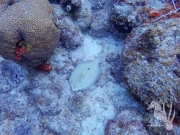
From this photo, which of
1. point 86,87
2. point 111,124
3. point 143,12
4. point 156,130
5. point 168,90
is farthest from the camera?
point 86,87

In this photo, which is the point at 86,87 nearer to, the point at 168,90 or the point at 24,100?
the point at 24,100

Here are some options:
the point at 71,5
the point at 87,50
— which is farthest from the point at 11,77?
the point at 71,5

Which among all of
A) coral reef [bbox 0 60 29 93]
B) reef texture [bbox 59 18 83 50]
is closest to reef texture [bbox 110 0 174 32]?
reef texture [bbox 59 18 83 50]

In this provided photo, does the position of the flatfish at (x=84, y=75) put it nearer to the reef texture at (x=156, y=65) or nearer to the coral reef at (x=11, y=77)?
the reef texture at (x=156, y=65)

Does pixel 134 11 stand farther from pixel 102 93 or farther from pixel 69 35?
pixel 102 93

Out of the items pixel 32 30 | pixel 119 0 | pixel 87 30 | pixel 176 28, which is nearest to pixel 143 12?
pixel 119 0

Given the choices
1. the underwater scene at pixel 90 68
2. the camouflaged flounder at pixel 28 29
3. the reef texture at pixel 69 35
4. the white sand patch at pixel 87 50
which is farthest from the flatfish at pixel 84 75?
the camouflaged flounder at pixel 28 29
